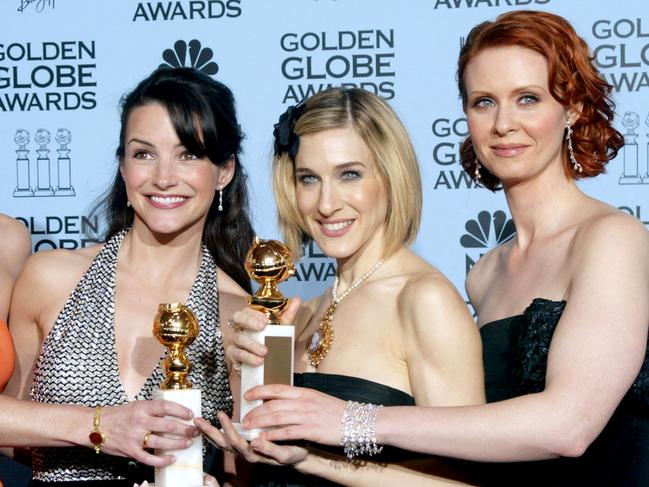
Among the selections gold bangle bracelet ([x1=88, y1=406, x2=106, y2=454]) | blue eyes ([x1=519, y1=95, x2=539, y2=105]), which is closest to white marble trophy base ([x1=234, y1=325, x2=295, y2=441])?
gold bangle bracelet ([x1=88, y1=406, x2=106, y2=454])

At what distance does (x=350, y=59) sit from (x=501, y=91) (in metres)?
1.13

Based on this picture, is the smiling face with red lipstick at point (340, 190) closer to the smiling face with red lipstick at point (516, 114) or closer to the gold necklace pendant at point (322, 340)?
the gold necklace pendant at point (322, 340)

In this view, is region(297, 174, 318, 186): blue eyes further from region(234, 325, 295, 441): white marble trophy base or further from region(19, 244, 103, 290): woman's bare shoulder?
region(19, 244, 103, 290): woman's bare shoulder

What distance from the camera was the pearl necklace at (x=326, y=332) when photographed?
7.51 feet

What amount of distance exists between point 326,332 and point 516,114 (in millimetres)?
608

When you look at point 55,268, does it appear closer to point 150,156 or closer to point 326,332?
point 150,156

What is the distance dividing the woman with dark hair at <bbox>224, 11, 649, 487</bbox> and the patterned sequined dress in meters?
0.63

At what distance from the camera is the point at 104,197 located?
296 centimetres

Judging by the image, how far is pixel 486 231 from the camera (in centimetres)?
328

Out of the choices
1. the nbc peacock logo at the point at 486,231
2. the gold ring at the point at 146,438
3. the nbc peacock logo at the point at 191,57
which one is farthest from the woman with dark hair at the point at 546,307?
the nbc peacock logo at the point at 191,57

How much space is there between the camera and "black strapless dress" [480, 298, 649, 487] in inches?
81.2

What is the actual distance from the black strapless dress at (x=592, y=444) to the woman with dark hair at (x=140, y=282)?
0.81m

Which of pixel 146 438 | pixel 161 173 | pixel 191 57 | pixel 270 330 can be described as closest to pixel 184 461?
pixel 146 438

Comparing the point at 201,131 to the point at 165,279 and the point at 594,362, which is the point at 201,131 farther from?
the point at 594,362
